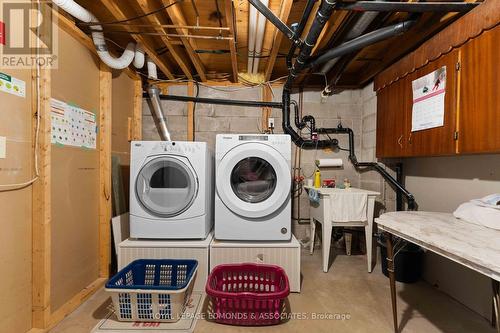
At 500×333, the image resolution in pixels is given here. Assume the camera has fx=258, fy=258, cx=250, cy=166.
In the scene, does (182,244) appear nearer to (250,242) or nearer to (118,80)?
(250,242)

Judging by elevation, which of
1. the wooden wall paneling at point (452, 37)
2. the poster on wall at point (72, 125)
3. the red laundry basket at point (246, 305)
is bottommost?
the red laundry basket at point (246, 305)

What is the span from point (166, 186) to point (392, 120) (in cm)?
227

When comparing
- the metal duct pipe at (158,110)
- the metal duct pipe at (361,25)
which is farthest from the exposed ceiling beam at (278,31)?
the metal duct pipe at (158,110)

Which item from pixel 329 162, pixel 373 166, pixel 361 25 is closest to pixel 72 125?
pixel 361 25

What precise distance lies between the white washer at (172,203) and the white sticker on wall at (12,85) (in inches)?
30.9

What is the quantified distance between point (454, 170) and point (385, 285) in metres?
1.11

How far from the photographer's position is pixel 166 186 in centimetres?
227

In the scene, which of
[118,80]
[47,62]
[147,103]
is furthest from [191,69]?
[47,62]

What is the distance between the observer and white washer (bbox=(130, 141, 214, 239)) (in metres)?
2.14

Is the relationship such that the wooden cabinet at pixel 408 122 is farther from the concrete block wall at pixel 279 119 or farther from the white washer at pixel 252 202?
the white washer at pixel 252 202

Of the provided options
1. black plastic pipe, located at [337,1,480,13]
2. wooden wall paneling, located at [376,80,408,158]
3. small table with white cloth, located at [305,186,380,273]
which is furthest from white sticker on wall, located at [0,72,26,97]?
wooden wall paneling, located at [376,80,408,158]

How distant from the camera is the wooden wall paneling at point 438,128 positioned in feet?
5.88

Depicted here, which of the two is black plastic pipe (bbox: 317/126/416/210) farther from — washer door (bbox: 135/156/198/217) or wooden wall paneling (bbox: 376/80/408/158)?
washer door (bbox: 135/156/198/217)

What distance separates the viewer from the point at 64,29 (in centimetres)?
179
